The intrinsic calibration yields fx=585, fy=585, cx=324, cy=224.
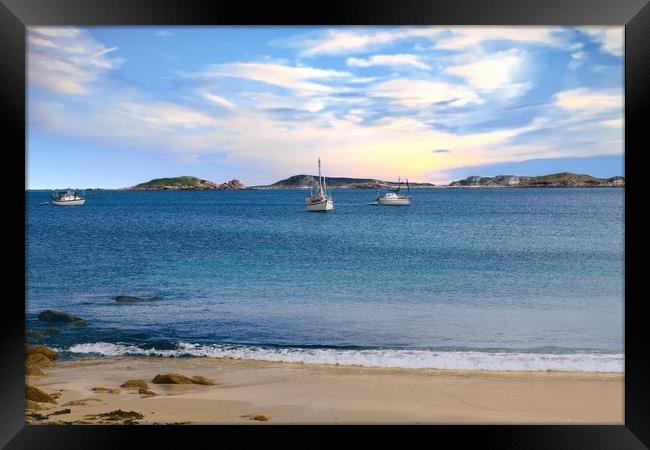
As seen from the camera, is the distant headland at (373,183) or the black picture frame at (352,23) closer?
the black picture frame at (352,23)

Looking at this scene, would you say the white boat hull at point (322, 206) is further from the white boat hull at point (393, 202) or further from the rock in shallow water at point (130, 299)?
the rock in shallow water at point (130, 299)

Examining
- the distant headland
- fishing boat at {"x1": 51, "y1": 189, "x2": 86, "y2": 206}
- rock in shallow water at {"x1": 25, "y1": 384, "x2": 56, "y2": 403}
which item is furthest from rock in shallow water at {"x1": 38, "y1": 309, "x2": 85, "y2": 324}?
fishing boat at {"x1": 51, "y1": 189, "x2": 86, "y2": 206}

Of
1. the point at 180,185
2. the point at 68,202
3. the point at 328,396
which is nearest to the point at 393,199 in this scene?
the point at 180,185

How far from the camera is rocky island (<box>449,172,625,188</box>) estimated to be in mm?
19422

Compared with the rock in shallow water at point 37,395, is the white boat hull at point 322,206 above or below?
above

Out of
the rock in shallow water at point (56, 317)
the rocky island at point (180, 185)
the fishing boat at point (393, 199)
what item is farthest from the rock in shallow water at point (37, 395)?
the fishing boat at point (393, 199)

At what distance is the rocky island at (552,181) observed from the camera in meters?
19.4

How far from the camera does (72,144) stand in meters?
20.1

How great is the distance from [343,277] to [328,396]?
822 cm

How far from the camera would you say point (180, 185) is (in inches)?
902

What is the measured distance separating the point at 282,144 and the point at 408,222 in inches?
189

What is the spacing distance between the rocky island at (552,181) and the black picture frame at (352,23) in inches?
623

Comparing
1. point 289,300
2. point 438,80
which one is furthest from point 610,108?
point 289,300

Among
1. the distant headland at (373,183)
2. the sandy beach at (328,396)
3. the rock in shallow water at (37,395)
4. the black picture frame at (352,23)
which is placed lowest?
the sandy beach at (328,396)
